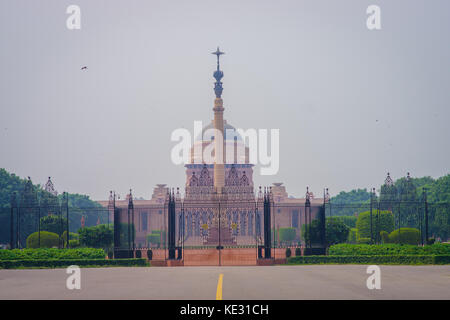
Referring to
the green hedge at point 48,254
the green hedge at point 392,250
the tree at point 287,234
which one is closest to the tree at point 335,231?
the green hedge at point 392,250

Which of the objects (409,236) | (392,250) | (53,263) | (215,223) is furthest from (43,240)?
(215,223)

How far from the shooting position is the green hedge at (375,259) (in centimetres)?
2975

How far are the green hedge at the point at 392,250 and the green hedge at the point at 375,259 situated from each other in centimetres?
96

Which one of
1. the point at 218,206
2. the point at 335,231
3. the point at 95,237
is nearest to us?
the point at 95,237

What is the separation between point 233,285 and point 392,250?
14.7 meters

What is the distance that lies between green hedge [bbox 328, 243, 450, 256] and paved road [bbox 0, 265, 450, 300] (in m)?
4.66

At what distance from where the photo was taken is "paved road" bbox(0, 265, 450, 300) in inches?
672

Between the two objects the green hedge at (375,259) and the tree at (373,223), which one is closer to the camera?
the green hedge at (375,259)

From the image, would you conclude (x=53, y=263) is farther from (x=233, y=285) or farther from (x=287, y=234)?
(x=287, y=234)

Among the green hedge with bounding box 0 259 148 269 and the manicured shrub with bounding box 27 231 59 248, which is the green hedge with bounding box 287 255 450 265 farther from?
the manicured shrub with bounding box 27 231 59 248

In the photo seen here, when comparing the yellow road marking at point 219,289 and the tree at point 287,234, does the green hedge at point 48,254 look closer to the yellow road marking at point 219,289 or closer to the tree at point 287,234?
the yellow road marking at point 219,289

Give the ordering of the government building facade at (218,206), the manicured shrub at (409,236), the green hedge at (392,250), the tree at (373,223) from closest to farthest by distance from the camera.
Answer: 1. the green hedge at (392,250)
2. the manicured shrub at (409,236)
3. the tree at (373,223)
4. the government building facade at (218,206)

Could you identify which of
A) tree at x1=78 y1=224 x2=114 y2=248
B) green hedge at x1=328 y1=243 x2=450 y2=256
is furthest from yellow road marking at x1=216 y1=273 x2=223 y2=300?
tree at x1=78 y1=224 x2=114 y2=248

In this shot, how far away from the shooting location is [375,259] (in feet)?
101
